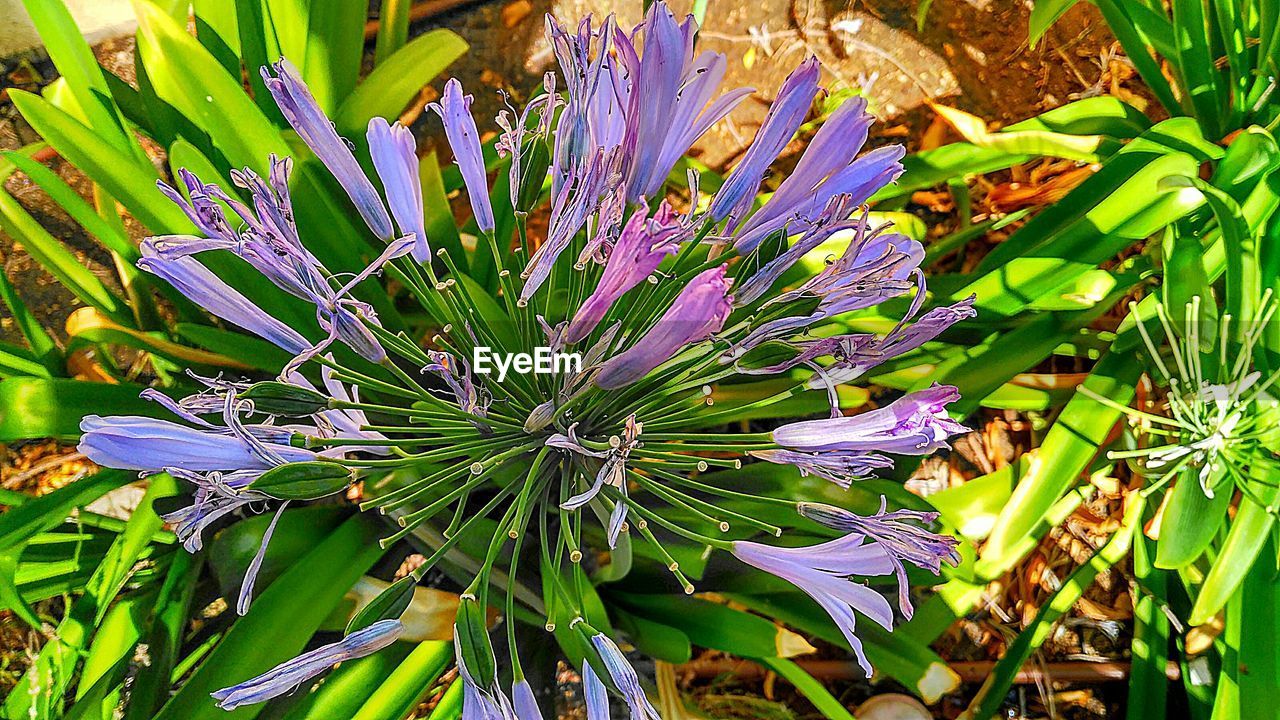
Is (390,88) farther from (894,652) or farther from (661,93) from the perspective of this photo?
(894,652)

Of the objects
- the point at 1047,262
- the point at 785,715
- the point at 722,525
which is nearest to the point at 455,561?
the point at 722,525

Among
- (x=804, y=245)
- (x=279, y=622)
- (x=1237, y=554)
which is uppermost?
(x=804, y=245)

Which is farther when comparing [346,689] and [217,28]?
[217,28]

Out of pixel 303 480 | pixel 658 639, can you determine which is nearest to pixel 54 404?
pixel 303 480

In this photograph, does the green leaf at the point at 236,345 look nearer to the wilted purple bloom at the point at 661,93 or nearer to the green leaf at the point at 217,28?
the green leaf at the point at 217,28

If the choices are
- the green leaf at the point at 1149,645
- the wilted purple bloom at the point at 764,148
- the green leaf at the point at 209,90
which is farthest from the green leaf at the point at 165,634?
the green leaf at the point at 1149,645

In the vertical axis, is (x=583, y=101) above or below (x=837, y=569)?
above
